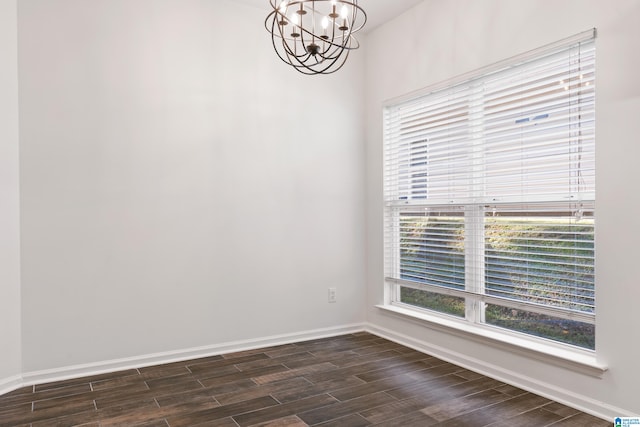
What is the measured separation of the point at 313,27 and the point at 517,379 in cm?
232

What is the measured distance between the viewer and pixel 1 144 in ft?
8.85

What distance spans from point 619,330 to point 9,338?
3.40 meters

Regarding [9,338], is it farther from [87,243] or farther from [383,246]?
[383,246]

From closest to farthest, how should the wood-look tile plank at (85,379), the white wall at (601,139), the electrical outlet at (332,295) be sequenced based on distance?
the white wall at (601,139)
the wood-look tile plank at (85,379)
the electrical outlet at (332,295)

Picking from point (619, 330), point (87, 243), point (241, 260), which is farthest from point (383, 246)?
point (87, 243)

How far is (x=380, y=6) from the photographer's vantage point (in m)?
3.57

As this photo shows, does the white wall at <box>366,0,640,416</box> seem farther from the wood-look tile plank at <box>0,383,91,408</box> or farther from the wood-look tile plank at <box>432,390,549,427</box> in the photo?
the wood-look tile plank at <box>0,383,91,408</box>

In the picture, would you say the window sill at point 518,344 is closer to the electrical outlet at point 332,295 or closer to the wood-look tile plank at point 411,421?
the electrical outlet at point 332,295

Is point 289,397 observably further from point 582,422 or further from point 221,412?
point 582,422

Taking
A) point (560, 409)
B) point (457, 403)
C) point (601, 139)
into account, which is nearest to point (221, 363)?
point (457, 403)

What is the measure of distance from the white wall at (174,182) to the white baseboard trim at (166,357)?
0.15 feet

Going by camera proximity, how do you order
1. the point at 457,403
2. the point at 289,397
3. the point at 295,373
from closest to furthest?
the point at 457,403
the point at 289,397
the point at 295,373

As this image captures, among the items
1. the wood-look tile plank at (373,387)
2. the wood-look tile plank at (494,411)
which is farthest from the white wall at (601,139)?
the wood-look tile plank at (373,387)

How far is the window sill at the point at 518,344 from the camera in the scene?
2408 mm
